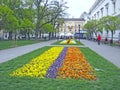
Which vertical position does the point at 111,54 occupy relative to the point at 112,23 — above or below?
below

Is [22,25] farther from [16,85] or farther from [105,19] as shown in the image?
[16,85]

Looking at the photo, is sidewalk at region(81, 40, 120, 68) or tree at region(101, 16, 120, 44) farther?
tree at region(101, 16, 120, 44)

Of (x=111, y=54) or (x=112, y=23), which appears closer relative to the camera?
(x=111, y=54)

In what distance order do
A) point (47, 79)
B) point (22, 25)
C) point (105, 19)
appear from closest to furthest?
point (47, 79)
point (105, 19)
point (22, 25)

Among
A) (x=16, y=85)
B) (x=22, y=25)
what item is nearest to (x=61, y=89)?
(x=16, y=85)

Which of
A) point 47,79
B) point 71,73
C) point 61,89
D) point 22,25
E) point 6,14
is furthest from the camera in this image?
point 22,25

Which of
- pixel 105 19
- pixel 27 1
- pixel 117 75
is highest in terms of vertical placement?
pixel 27 1

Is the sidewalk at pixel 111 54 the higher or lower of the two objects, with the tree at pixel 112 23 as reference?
lower

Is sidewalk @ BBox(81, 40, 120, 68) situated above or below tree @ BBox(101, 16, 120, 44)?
below

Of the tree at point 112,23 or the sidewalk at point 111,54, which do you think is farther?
the tree at point 112,23

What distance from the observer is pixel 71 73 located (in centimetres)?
1195

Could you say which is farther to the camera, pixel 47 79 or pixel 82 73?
pixel 82 73

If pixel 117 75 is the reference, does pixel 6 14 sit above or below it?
above

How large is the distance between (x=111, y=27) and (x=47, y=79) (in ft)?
134
